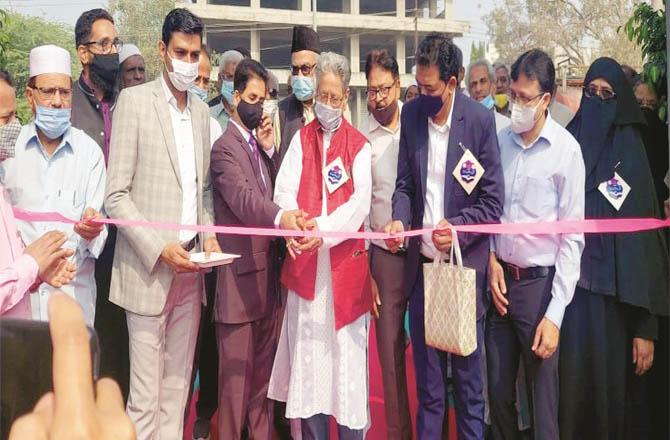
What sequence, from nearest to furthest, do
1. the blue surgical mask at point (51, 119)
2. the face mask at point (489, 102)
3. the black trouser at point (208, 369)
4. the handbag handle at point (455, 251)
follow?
1. the handbag handle at point (455, 251)
2. the blue surgical mask at point (51, 119)
3. the black trouser at point (208, 369)
4. the face mask at point (489, 102)

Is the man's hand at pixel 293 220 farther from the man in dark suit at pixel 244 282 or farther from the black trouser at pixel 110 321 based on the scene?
the black trouser at pixel 110 321

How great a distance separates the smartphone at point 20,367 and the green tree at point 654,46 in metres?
3.18

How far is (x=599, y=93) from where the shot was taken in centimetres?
336

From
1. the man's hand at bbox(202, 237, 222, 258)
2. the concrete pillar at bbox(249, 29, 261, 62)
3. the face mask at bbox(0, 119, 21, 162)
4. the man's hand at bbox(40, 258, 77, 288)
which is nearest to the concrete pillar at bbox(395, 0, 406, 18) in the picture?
the concrete pillar at bbox(249, 29, 261, 62)

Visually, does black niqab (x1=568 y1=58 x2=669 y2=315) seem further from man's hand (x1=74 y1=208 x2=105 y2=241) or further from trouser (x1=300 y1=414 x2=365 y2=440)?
man's hand (x1=74 y1=208 x2=105 y2=241)

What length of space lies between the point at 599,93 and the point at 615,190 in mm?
500

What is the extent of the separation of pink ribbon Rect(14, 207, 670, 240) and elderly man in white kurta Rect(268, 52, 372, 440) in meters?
0.14

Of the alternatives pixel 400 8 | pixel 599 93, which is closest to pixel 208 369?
pixel 599 93

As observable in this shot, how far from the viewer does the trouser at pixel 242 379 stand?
3375mm

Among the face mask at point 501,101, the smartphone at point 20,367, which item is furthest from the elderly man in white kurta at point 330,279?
the face mask at point 501,101

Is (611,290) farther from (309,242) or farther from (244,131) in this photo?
(244,131)

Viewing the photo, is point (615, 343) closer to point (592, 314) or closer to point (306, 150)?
point (592, 314)

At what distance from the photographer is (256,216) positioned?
3199 millimetres

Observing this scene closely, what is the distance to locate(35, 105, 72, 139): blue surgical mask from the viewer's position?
3.05 metres
